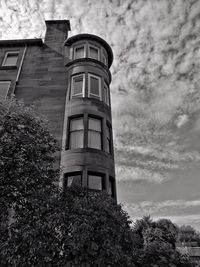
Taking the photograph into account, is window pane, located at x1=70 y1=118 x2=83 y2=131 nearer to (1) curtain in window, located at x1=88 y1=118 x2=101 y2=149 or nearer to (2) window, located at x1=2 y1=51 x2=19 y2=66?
(1) curtain in window, located at x1=88 y1=118 x2=101 y2=149

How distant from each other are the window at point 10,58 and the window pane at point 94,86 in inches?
299

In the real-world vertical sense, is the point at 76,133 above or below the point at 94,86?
below

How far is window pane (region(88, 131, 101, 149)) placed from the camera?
43.2ft

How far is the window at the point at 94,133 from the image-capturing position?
43.4ft

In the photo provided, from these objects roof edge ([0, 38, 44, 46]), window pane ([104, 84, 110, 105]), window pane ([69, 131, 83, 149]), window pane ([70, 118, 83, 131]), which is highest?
roof edge ([0, 38, 44, 46])

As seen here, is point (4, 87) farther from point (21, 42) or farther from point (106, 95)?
point (106, 95)

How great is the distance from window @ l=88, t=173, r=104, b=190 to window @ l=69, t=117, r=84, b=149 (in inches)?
81.1

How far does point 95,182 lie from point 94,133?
3.35 metres

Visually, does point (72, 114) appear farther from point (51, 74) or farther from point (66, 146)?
point (51, 74)

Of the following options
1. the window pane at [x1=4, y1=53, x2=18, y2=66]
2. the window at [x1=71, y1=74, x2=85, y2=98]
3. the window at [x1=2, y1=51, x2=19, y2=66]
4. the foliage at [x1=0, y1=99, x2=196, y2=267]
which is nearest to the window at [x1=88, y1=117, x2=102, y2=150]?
the window at [x1=71, y1=74, x2=85, y2=98]

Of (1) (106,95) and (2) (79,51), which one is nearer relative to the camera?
(1) (106,95)

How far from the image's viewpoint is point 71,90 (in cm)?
1523

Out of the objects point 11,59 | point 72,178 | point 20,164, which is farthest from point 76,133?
point 11,59

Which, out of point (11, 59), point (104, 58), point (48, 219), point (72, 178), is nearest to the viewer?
point (48, 219)
